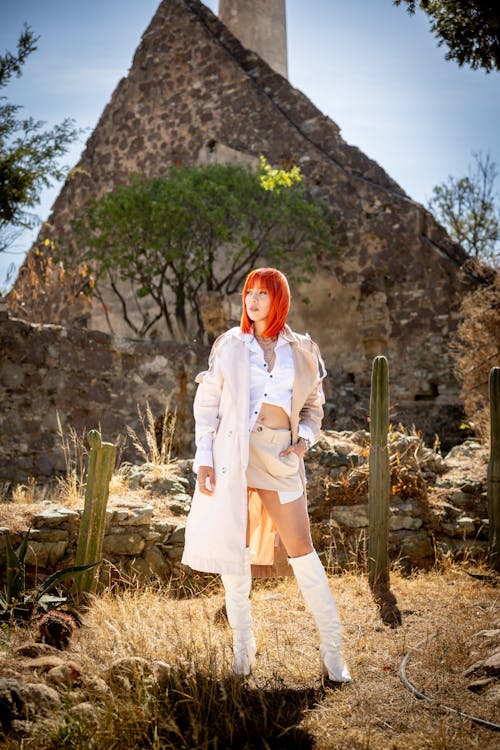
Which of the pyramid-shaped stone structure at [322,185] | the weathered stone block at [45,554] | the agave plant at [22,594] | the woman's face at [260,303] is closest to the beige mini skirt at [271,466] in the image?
A: the woman's face at [260,303]

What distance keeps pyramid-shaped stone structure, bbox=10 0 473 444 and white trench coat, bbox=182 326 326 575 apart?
25.1ft

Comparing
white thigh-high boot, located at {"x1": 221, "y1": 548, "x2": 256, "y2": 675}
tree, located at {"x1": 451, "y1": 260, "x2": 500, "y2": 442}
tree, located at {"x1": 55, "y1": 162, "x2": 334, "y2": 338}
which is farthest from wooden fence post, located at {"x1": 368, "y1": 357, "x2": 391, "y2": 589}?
tree, located at {"x1": 55, "y1": 162, "x2": 334, "y2": 338}

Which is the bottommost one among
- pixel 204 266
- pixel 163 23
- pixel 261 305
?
pixel 261 305

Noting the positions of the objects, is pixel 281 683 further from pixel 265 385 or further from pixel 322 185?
pixel 322 185

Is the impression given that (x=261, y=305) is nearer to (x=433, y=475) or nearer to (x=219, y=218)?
(x=433, y=475)

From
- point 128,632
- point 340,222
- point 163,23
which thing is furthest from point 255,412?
point 163,23

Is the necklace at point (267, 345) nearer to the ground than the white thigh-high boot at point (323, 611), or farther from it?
farther from it

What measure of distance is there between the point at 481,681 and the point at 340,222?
36.8 feet

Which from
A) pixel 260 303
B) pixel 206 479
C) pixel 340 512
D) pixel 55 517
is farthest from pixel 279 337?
pixel 340 512

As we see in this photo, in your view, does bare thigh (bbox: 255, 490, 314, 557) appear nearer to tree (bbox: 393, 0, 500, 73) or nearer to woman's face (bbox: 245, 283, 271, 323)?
woman's face (bbox: 245, 283, 271, 323)

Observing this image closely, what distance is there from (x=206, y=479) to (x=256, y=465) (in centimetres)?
29

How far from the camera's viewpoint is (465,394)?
1050 centimetres

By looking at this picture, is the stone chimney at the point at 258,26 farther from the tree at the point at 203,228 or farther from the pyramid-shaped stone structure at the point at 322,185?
the tree at the point at 203,228

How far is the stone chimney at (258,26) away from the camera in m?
21.3
